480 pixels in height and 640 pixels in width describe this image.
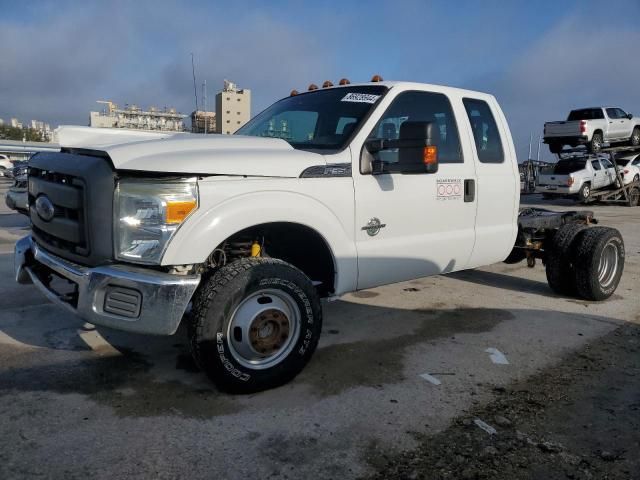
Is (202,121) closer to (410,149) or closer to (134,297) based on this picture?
→ (410,149)

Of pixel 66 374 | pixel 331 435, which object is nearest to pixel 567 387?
pixel 331 435

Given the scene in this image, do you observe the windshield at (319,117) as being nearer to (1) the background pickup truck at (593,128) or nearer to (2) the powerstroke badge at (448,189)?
(2) the powerstroke badge at (448,189)

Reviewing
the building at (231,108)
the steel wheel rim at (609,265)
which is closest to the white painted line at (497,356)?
the steel wheel rim at (609,265)

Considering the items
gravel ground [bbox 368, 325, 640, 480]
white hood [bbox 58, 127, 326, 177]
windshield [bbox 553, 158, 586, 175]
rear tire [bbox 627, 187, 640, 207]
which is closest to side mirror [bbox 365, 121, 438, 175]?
white hood [bbox 58, 127, 326, 177]

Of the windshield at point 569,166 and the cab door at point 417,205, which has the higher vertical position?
the windshield at point 569,166

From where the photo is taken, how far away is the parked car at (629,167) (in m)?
20.7

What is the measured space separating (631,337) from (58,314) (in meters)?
4.96

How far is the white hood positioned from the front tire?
568 mm

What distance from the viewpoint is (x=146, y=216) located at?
9.20ft

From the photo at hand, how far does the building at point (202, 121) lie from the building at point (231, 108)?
2.3 inches

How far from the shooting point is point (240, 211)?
298 centimetres

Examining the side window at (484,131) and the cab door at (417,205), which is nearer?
the cab door at (417,205)

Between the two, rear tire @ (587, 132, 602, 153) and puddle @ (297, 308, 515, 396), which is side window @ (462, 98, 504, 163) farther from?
rear tire @ (587, 132, 602, 153)

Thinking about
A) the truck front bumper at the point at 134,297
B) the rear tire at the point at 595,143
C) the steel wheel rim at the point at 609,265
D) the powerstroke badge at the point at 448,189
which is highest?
the rear tire at the point at 595,143
